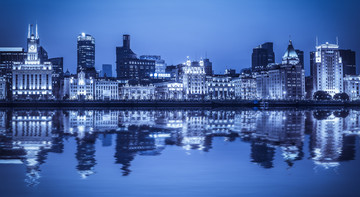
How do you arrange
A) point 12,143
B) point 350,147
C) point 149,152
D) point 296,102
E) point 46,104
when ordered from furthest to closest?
point 296,102, point 46,104, point 12,143, point 350,147, point 149,152

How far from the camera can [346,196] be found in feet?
44.4

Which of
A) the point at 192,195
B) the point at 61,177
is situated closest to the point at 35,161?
the point at 61,177

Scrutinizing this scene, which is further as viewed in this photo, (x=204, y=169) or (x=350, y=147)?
(x=350, y=147)

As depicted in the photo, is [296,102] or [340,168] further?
[296,102]

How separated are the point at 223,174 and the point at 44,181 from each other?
7.44 m

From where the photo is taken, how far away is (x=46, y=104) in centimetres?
16262

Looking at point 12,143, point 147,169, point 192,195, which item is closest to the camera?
point 192,195

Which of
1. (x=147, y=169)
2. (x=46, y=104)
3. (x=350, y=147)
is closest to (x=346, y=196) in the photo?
(x=147, y=169)

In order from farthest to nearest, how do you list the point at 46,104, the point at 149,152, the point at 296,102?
the point at 296,102
the point at 46,104
the point at 149,152

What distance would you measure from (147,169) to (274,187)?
19.7ft

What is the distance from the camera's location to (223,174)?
17031 mm

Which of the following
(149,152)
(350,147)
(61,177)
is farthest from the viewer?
(350,147)

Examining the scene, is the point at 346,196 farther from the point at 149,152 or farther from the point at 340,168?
the point at 149,152

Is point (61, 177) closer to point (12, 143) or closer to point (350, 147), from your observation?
point (12, 143)
